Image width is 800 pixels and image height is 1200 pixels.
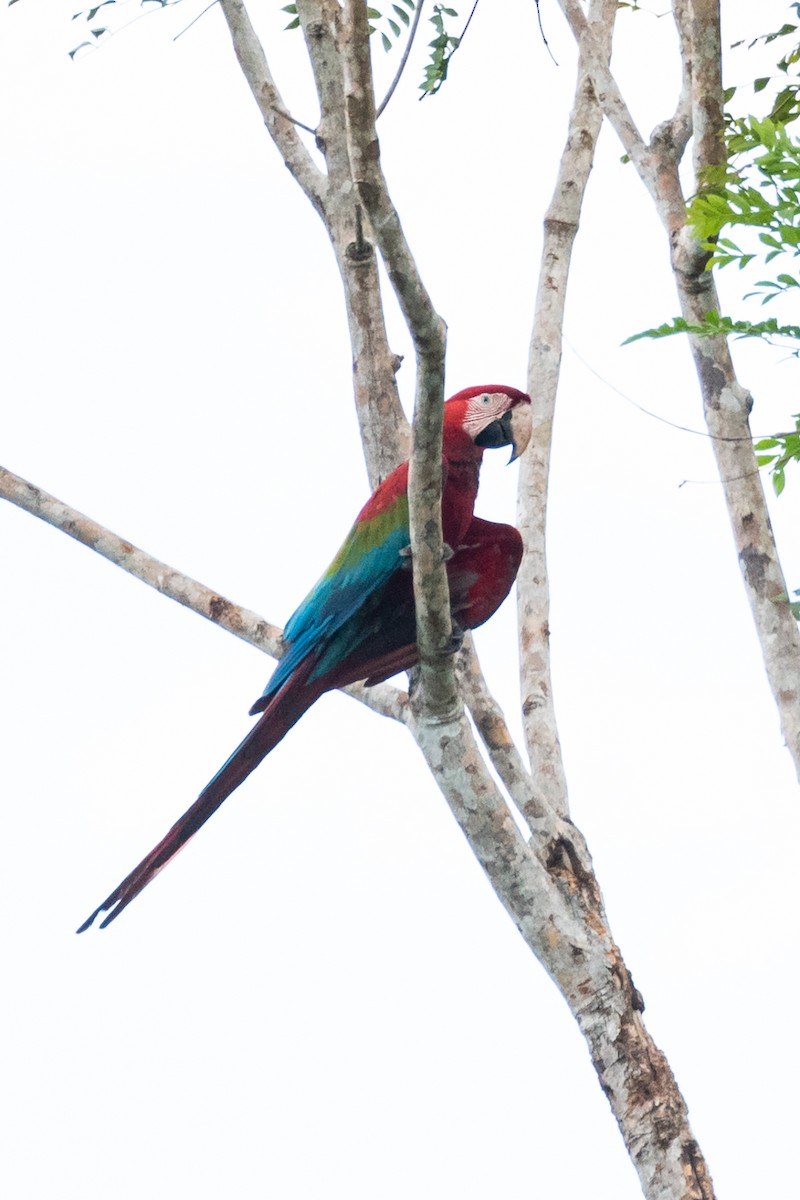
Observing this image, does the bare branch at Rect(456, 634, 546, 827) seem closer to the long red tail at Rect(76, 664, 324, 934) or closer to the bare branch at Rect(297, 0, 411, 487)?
the long red tail at Rect(76, 664, 324, 934)

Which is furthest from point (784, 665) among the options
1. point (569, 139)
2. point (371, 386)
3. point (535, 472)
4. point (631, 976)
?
point (569, 139)

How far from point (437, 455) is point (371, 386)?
44.7 inches

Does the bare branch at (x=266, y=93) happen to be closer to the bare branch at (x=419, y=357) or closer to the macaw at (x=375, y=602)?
the macaw at (x=375, y=602)

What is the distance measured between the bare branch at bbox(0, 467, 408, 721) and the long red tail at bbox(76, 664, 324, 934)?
1.14ft

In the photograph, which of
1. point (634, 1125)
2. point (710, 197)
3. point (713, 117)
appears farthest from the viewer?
point (713, 117)

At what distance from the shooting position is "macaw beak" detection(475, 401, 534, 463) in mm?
3068

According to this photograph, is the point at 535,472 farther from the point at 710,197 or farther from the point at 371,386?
the point at 710,197

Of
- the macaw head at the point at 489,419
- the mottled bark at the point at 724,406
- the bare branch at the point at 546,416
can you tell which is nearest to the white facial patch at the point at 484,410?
the macaw head at the point at 489,419

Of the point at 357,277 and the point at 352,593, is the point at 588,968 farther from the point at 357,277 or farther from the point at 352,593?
the point at 357,277

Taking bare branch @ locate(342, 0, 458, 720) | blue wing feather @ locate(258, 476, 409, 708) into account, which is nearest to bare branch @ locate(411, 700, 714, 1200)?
bare branch @ locate(342, 0, 458, 720)

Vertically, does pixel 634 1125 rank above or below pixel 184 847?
below

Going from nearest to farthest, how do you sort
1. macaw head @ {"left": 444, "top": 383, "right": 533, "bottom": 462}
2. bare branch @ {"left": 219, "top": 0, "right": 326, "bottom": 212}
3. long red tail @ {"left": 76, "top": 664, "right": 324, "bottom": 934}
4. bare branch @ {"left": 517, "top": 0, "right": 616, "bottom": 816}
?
1. long red tail @ {"left": 76, "top": 664, "right": 324, "bottom": 934}
2. macaw head @ {"left": 444, "top": 383, "right": 533, "bottom": 462}
3. bare branch @ {"left": 517, "top": 0, "right": 616, "bottom": 816}
4. bare branch @ {"left": 219, "top": 0, "right": 326, "bottom": 212}

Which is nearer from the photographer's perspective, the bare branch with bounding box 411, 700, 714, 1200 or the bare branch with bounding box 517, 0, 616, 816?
the bare branch with bounding box 411, 700, 714, 1200

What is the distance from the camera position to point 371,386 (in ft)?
10.7
